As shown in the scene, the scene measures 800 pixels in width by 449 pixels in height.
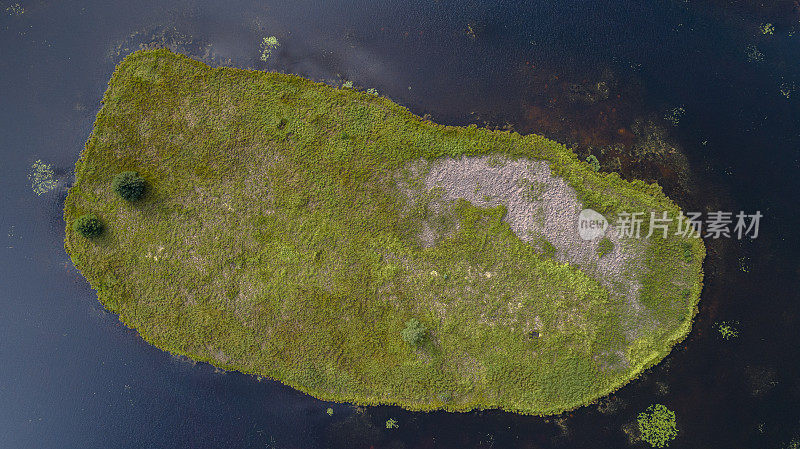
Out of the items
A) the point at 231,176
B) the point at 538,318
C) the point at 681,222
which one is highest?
the point at 681,222

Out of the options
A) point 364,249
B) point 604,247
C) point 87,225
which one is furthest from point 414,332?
point 87,225

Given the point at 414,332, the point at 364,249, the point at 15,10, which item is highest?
the point at 15,10

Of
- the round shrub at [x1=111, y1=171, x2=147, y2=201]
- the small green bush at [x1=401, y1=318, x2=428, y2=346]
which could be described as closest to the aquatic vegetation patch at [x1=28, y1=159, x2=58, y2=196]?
the round shrub at [x1=111, y1=171, x2=147, y2=201]

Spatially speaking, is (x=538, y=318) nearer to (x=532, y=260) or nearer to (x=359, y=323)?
(x=532, y=260)

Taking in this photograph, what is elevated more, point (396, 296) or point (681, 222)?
point (681, 222)

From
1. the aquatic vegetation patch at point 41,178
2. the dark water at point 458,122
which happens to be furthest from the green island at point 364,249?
the aquatic vegetation patch at point 41,178

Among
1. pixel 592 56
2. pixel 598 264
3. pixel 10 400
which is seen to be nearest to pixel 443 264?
pixel 598 264

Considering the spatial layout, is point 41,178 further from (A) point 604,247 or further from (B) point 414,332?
(A) point 604,247
